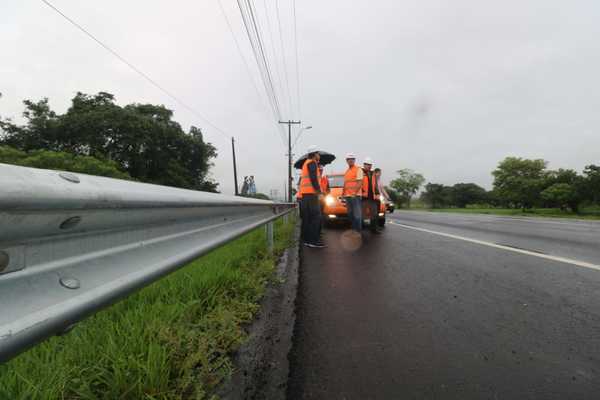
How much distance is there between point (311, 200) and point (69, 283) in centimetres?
488

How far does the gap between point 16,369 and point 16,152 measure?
97.0ft

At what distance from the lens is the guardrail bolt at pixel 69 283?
71 centimetres

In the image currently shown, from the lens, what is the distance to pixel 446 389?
1283 millimetres

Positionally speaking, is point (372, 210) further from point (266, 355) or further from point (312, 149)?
point (266, 355)

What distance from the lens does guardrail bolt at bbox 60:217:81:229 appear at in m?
0.73

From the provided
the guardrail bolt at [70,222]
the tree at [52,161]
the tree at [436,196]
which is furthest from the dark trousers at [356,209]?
the tree at [436,196]

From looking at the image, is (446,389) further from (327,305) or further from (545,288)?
(545,288)

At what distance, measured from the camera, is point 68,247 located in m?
0.76

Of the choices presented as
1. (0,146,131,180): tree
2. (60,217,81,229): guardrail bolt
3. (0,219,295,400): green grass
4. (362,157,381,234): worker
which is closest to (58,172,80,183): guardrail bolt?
(60,217,81,229): guardrail bolt

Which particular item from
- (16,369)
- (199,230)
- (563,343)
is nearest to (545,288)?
(563,343)

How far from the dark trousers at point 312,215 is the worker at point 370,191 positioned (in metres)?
2.26

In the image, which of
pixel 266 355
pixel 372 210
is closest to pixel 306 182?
pixel 372 210

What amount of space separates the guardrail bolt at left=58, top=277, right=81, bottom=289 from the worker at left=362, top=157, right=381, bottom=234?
6.92m

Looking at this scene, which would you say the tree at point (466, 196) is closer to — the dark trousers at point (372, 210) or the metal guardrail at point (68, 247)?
the dark trousers at point (372, 210)
